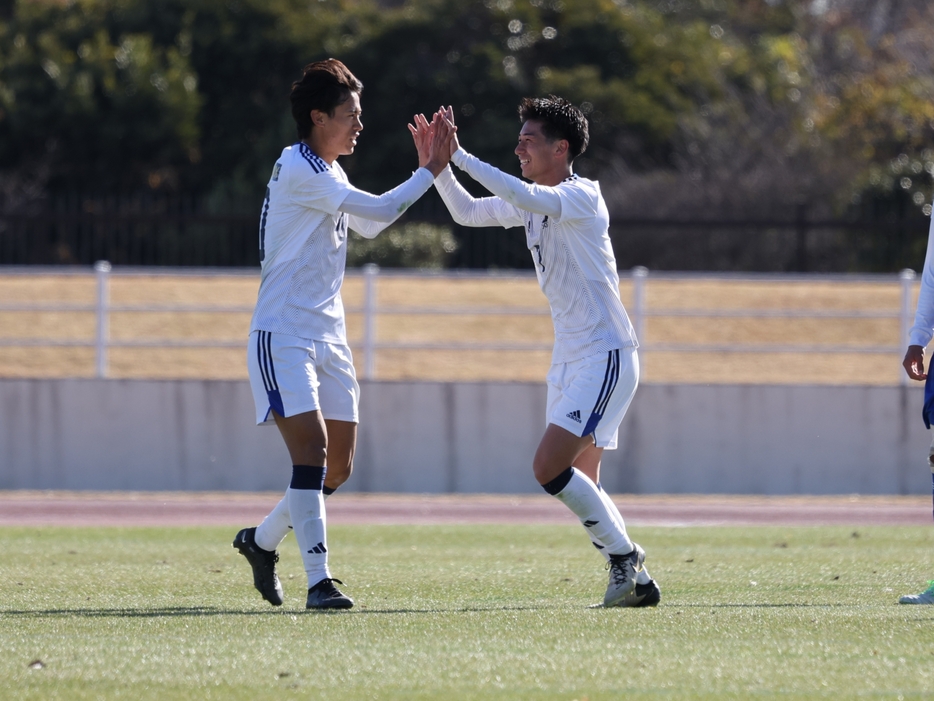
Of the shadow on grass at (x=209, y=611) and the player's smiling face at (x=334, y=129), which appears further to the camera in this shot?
the player's smiling face at (x=334, y=129)

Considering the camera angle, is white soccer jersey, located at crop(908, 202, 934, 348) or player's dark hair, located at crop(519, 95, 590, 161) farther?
white soccer jersey, located at crop(908, 202, 934, 348)

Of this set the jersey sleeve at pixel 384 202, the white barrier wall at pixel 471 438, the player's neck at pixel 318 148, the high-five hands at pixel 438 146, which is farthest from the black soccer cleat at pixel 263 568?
the white barrier wall at pixel 471 438

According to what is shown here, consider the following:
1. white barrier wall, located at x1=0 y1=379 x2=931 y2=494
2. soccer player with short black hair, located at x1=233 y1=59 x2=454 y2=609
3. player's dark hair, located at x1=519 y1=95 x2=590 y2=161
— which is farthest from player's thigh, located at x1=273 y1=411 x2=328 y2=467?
white barrier wall, located at x1=0 y1=379 x2=931 y2=494

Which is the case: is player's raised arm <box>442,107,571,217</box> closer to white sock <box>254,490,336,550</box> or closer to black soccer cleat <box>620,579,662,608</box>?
white sock <box>254,490,336,550</box>

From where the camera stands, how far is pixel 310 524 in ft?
20.5

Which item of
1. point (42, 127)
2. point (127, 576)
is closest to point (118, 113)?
point (42, 127)

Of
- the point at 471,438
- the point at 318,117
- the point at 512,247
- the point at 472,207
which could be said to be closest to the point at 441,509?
the point at 471,438

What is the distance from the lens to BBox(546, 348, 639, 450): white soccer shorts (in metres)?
6.24

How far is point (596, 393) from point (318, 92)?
68.7 inches

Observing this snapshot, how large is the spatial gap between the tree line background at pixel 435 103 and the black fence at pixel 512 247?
2.26 metres

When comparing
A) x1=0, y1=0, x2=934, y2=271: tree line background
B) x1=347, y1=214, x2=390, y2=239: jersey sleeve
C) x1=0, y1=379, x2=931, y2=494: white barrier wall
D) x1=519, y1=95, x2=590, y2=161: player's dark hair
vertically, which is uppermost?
x1=0, y1=0, x2=934, y2=271: tree line background

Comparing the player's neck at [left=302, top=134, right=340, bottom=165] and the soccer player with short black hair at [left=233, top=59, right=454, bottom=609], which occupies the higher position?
the player's neck at [left=302, top=134, right=340, bottom=165]

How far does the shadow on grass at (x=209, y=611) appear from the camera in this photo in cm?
606

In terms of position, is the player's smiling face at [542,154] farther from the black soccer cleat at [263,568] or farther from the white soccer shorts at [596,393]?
the black soccer cleat at [263,568]
